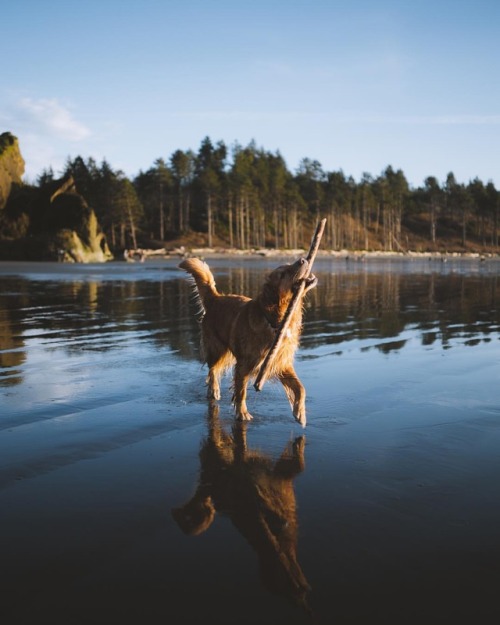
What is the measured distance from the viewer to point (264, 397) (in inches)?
306

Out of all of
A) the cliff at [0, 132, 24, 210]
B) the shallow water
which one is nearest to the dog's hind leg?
the shallow water

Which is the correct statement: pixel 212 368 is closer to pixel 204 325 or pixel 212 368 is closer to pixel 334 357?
pixel 204 325

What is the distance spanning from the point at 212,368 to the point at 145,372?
1543 mm

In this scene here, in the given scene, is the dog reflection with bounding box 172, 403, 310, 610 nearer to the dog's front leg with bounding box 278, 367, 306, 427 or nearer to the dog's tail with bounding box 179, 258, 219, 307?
the dog's front leg with bounding box 278, 367, 306, 427

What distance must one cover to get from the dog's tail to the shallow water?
1319 mm

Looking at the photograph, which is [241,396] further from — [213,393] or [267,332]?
[213,393]

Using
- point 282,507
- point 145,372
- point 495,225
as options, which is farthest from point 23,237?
point 495,225

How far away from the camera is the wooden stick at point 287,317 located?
5965 mm

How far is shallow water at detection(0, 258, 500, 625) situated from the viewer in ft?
9.97

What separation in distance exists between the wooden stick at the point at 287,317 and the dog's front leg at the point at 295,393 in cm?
38

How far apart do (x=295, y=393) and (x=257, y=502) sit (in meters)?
2.17

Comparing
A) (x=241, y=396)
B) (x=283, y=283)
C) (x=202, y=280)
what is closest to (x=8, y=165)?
(x=202, y=280)

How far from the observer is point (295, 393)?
6.35 m

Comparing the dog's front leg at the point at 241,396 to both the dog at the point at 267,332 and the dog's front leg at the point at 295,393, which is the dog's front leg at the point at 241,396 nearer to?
the dog at the point at 267,332
